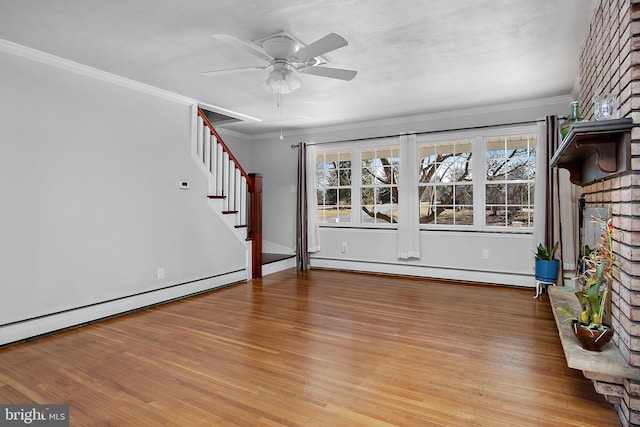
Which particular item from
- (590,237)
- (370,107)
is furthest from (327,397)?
(370,107)

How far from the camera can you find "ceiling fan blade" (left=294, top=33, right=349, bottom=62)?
2.49 m

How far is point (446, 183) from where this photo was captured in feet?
19.1

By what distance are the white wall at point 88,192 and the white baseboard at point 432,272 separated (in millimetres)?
2493

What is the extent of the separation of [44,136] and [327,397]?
3397mm

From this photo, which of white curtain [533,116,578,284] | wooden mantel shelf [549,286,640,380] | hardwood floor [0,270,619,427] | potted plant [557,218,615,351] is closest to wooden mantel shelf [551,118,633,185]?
potted plant [557,218,615,351]

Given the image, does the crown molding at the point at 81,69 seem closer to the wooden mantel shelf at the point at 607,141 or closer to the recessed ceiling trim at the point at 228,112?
the recessed ceiling trim at the point at 228,112

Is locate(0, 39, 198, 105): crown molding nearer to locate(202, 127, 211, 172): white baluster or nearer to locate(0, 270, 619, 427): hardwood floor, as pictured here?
locate(202, 127, 211, 172): white baluster

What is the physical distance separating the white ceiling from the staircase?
2.30ft

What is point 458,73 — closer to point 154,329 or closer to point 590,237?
point 590,237

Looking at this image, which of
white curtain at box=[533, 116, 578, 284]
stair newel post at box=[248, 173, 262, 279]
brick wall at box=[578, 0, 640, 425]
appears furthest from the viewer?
stair newel post at box=[248, 173, 262, 279]

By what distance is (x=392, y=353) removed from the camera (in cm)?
295

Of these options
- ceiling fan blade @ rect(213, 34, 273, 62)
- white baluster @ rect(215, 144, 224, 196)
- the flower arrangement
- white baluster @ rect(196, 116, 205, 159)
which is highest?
ceiling fan blade @ rect(213, 34, 273, 62)

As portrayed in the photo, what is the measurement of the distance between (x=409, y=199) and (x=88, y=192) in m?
4.38

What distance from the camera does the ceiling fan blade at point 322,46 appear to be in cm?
249
